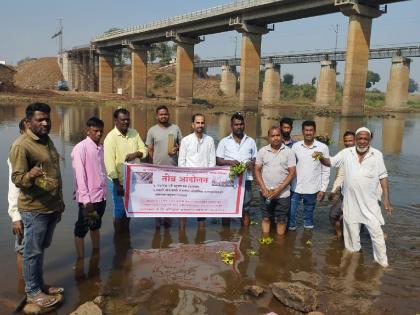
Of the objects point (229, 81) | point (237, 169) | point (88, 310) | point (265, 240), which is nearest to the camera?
point (88, 310)

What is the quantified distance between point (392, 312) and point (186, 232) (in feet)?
11.2

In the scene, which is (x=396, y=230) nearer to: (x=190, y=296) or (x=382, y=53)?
(x=190, y=296)

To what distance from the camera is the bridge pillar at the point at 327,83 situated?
63.7m

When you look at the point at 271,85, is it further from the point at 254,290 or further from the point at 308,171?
the point at 254,290

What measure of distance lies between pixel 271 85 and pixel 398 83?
2123 centimetres

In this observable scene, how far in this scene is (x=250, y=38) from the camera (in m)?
45.6

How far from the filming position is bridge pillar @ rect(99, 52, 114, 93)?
7262 centimetres

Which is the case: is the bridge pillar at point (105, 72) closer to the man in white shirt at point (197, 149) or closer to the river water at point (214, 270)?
the river water at point (214, 270)

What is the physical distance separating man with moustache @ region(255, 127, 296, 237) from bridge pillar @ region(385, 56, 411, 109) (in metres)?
61.2

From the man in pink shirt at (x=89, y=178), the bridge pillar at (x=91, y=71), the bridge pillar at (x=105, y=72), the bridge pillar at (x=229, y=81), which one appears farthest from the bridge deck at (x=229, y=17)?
the man in pink shirt at (x=89, y=178)

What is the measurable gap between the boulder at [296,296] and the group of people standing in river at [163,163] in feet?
5.43

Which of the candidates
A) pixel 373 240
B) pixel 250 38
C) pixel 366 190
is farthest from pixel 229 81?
pixel 373 240

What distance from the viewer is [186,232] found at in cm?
665

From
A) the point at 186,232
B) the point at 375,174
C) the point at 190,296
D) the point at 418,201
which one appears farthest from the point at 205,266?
the point at 418,201
